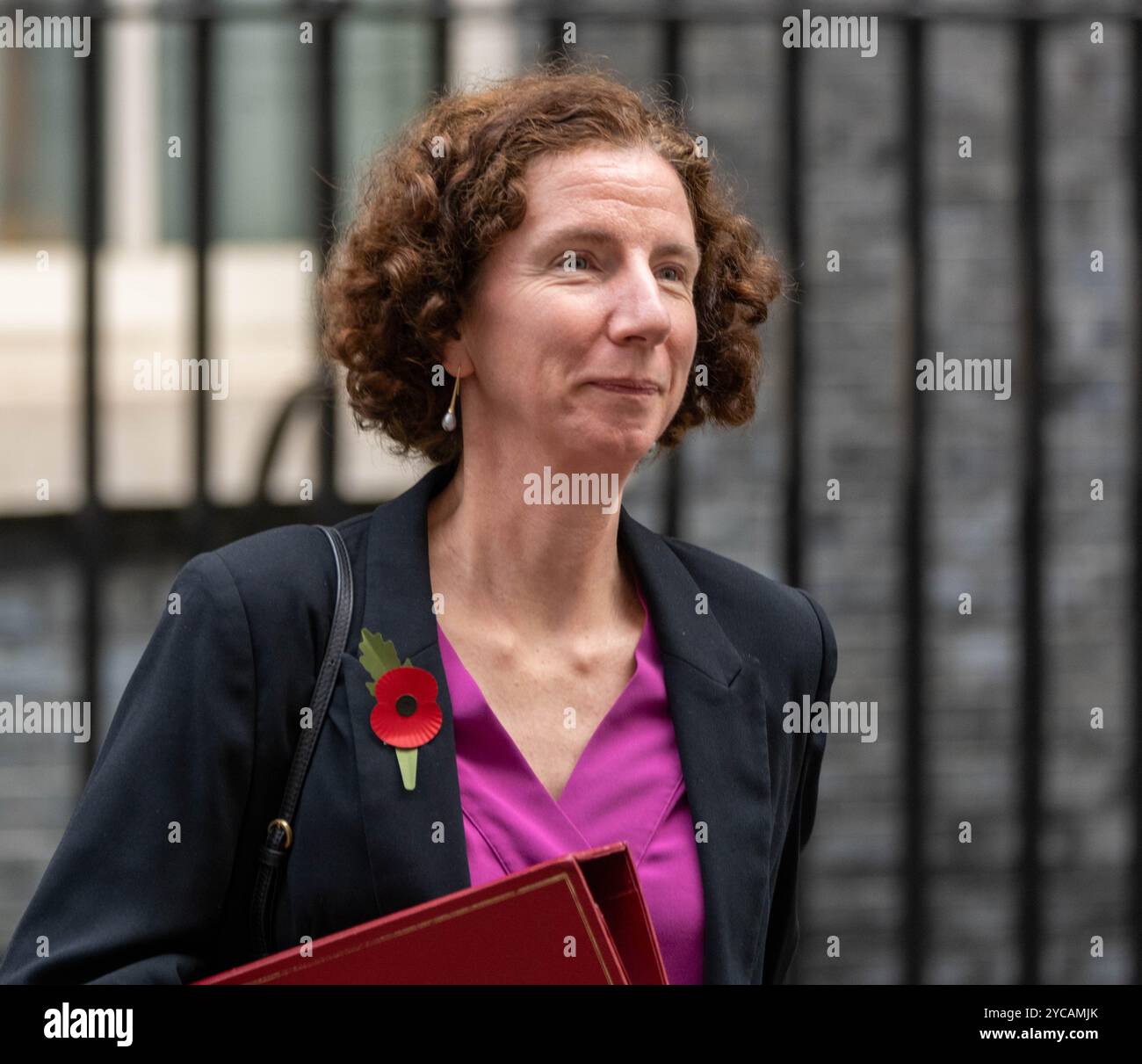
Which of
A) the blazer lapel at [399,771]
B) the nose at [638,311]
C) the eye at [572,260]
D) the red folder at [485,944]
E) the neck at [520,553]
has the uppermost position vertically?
the eye at [572,260]

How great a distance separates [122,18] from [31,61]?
57.3 inches

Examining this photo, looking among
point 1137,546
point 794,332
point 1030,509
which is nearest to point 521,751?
point 794,332

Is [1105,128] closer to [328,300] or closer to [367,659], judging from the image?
[328,300]

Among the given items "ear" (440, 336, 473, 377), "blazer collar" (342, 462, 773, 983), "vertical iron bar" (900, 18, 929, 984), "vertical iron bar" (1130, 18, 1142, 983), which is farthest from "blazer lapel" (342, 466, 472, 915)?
"vertical iron bar" (1130, 18, 1142, 983)

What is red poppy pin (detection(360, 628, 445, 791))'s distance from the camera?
81.7 inches

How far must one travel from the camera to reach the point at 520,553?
90.7 inches

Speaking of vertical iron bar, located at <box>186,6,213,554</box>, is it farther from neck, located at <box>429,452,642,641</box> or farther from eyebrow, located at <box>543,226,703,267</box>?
eyebrow, located at <box>543,226,703,267</box>

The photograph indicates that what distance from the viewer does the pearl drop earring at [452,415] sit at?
2.42 metres

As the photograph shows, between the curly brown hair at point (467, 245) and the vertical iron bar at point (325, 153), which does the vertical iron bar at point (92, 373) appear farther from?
the curly brown hair at point (467, 245)

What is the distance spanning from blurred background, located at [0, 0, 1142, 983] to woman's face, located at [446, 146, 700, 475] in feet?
5.32

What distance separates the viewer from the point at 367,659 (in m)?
2.11

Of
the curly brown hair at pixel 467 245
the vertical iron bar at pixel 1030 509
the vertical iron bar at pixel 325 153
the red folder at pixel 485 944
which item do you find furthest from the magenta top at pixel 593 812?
the vertical iron bar at pixel 1030 509

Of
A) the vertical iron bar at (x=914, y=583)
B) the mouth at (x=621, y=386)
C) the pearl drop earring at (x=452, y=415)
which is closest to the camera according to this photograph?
the mouth at (x=621, y=386)

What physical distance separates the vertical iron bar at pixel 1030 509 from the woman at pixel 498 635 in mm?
1736
